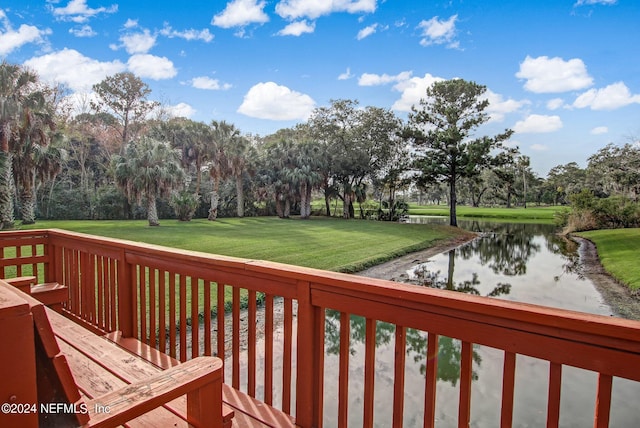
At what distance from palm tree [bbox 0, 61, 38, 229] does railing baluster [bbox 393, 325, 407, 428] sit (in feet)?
54.3

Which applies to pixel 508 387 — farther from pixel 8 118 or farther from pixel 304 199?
pixel 304 199

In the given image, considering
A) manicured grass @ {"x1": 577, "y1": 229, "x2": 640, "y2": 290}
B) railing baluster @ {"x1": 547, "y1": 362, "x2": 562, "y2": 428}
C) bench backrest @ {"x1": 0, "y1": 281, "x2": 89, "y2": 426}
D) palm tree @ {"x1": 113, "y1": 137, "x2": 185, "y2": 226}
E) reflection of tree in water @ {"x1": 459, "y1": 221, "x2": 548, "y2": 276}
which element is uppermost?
palm tree @ {"x1": 113, "y1": 137, "x2": 185, "y2": 226}

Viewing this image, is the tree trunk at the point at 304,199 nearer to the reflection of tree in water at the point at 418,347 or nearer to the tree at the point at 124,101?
the tree at the point at 124,101

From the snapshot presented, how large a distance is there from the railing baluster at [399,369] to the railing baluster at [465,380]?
0.69 ft

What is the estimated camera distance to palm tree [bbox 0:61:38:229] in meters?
12.8

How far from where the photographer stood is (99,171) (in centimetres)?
2603

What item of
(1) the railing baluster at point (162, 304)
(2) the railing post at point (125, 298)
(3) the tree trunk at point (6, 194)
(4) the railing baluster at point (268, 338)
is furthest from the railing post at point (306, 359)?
(3) the tree trunk at point (6, 194)

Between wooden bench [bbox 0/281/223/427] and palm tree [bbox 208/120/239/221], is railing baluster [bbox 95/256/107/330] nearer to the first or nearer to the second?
wooden bench [bbox 0/281/223/427]

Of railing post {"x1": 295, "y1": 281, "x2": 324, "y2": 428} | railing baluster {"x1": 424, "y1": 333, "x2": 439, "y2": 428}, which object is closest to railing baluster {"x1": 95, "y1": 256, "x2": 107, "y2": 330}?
Result: railing post {"x1": 295, "y1": 281, "x2": 324, "y2": 428}

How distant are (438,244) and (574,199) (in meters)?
9.84

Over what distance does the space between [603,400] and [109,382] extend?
1.75 meters

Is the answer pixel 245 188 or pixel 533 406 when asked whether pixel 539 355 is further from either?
pixel 245 188

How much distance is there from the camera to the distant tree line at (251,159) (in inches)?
765

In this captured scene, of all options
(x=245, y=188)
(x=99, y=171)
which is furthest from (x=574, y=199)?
(x=99, y=171)
